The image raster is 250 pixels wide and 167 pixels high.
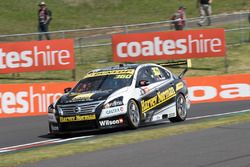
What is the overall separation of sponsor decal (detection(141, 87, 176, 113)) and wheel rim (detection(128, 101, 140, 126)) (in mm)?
267

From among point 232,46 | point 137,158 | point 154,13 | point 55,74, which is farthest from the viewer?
point 154,13

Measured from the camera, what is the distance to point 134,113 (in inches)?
587

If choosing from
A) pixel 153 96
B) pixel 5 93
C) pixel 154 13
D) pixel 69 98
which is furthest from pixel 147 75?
pixel 154 13

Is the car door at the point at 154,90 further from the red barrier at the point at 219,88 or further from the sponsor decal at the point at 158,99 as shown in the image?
the red barrier at the point at 219,88

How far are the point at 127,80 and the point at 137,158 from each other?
5441 mm

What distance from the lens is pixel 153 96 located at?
618 inches

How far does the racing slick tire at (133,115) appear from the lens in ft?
48.2

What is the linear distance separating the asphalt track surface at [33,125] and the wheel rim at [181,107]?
1.39 m

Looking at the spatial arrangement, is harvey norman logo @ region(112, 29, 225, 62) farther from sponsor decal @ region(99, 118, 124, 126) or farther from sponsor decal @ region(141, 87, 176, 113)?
sponsor decal @ region(99, 118, 124, 126)

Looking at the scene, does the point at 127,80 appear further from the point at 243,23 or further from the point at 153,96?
the point at 243,23

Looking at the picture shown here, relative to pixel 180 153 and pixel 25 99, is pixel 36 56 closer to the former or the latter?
pixel 25 99

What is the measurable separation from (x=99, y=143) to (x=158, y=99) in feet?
Result: 12.3

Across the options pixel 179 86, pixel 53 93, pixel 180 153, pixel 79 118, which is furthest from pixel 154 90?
pixel 53 93

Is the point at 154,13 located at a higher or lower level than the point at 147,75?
Answer: higher
